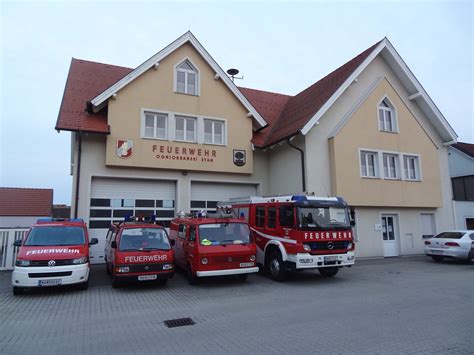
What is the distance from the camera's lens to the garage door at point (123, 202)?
14773mm

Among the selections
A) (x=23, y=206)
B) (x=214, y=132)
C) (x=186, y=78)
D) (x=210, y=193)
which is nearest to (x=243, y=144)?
(x=214, y=132)

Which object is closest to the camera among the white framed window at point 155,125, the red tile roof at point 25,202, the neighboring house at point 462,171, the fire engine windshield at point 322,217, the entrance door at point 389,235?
the fire engine windshield at point 322,217

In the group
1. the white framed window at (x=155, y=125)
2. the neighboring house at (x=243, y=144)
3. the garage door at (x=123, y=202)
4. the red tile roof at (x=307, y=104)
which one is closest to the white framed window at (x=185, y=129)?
the neighboring house at (x=243, y=144)

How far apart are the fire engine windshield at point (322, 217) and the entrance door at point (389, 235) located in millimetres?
7464

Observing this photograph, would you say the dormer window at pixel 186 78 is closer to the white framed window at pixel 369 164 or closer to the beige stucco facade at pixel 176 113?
the beige stucco facade at pixel 176 113

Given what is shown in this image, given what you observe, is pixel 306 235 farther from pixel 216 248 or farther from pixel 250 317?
pixel 250 317

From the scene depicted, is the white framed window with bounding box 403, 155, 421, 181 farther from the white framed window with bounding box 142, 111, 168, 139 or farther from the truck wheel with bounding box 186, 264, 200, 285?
the truck wheel with bounding box 186, 264, 200, 285

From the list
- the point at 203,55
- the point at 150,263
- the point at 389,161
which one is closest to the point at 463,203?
the point at 389,161

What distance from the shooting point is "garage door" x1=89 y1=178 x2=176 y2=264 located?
14773 mm

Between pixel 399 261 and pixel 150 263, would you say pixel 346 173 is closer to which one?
pixel 399 261

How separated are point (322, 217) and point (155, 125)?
345 inches

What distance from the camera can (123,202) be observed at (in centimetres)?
1531

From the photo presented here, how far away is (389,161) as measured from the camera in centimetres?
1794

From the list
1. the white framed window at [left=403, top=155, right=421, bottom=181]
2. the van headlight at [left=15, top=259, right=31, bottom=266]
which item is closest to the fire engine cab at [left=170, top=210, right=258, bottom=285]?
the van headlight at [left=15, top=259, right=31, bottom=266]
